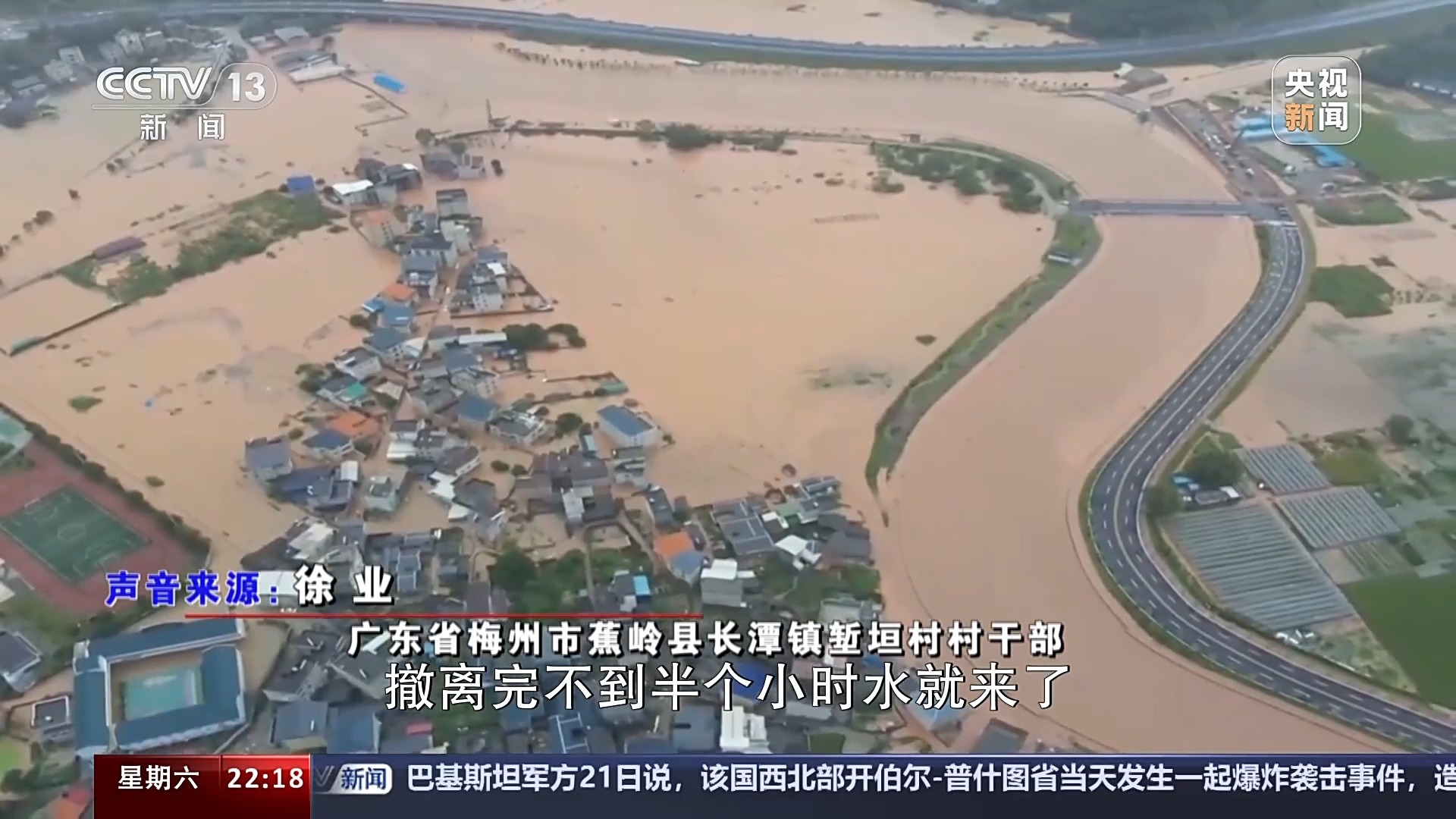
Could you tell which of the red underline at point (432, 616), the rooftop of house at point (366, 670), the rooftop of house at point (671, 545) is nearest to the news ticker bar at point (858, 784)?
the rooftop of house at point (366, 670)

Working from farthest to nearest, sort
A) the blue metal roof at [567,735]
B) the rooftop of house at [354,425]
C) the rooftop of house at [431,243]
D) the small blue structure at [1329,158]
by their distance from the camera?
1. the small blue structure at [1329,158]
2. the rooftop of house at [431,243]
3. the rooftop of house at [354,425]
4. the blue metal roof at [567,735]

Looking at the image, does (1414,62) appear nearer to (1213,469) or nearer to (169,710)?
(1213,469)

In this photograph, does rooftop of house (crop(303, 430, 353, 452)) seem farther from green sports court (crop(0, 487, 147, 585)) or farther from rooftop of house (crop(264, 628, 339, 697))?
rooftop of house (crop(264, 628, 339, 697))

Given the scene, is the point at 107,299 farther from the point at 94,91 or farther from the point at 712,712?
the point at 712,712

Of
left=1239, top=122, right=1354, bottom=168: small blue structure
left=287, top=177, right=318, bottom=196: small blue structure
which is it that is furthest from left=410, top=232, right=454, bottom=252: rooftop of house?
left=1239, top=122, right=1354, bottom=168: small blue structure

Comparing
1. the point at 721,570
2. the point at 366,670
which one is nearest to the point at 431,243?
the point at 721,570

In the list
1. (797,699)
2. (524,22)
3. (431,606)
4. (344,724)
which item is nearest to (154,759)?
(344,724)

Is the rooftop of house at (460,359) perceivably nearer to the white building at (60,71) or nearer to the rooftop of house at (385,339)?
the rooftop of house at (385,339)
